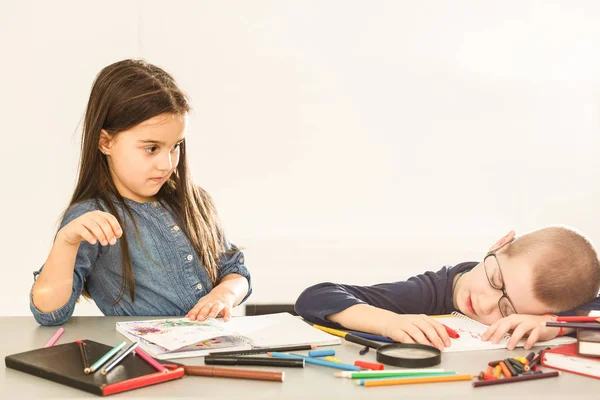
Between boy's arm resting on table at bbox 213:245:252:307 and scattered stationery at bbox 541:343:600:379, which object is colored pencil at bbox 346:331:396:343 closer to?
scattered stationery at bbox 541:343:600:379

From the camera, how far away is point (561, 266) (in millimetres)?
1395

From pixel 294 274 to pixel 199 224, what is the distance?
40.3 inches

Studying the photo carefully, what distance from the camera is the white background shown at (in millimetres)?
2717

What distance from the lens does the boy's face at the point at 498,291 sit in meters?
1.40

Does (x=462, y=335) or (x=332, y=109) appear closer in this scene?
(x=462, y=335)

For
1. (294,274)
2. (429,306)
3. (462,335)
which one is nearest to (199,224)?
(429,306)

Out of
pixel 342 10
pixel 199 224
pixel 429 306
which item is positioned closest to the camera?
pixel 429 306

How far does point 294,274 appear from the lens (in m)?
2.76

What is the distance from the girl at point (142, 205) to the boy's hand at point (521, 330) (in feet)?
1.97

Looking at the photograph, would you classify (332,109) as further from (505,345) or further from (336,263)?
(505,345)

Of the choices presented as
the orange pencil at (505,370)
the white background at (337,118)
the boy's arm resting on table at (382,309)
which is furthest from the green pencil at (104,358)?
the white background at (337,118)

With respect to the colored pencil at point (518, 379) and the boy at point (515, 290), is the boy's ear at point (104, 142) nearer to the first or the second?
the boy at point (515, 290)

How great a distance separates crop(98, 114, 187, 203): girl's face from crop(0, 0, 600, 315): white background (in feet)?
3.57

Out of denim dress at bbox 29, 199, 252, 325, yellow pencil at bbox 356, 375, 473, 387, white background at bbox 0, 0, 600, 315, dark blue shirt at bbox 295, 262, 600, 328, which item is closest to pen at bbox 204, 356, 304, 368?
yellow pencil at bbox 356, 375, 473, 387
